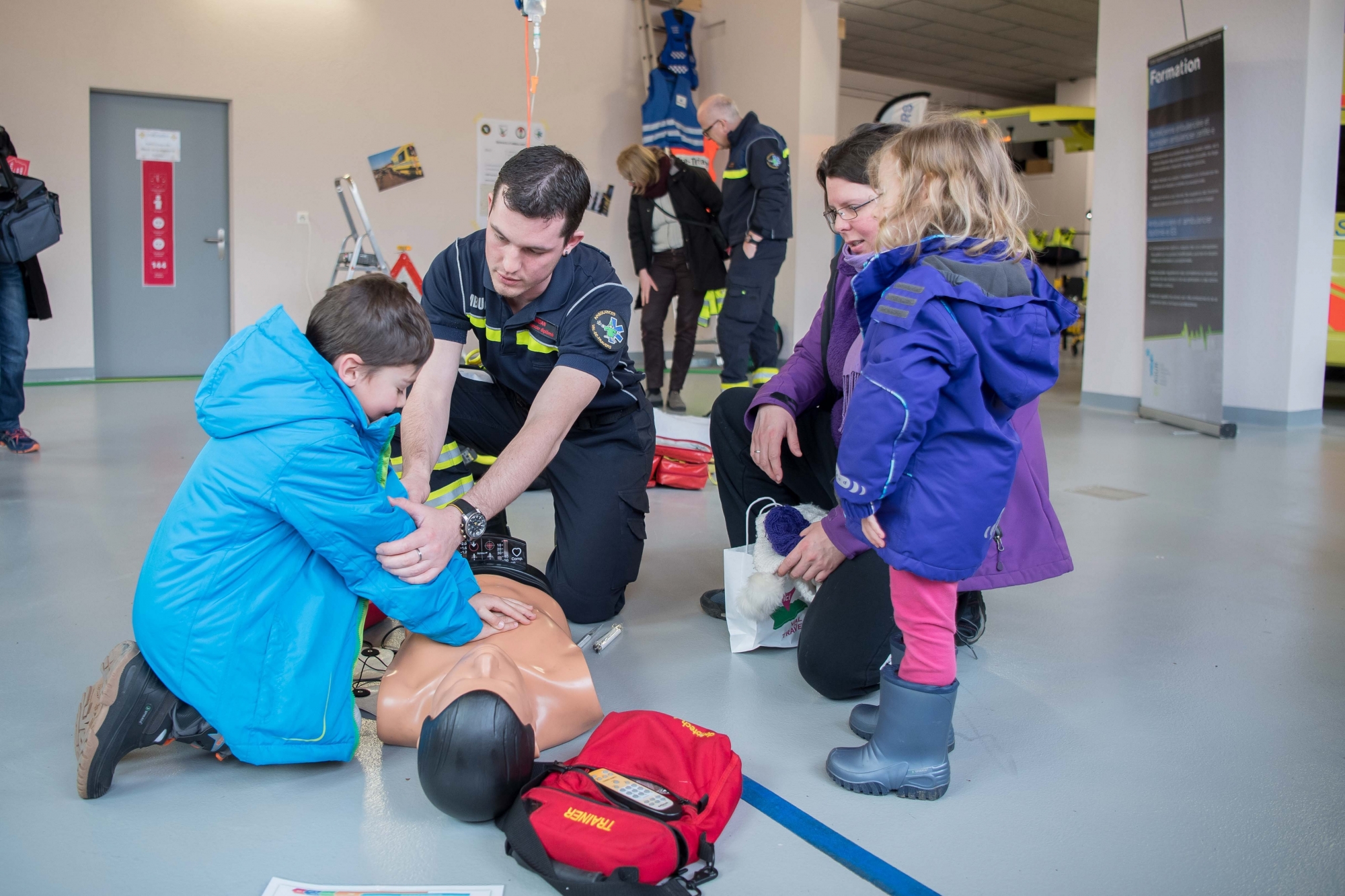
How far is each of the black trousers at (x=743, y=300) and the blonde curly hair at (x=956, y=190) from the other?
3266mm

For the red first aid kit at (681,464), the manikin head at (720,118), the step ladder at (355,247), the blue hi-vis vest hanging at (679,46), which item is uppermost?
the blue hi-vis vest hanging at (679,46)

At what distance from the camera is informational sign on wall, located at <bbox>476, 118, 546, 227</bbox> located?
8148 mm

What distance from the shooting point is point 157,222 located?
24.1ft

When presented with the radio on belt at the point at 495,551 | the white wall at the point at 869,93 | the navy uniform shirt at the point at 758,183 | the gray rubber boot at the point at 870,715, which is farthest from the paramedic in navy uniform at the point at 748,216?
the white wall at the point at 869,93

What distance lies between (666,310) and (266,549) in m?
4.69

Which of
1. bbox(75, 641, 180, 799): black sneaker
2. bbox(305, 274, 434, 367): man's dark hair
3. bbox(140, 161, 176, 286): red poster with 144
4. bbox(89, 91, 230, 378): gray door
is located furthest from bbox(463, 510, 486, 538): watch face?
bbox(140, 161, 176, 286): red poster with 144

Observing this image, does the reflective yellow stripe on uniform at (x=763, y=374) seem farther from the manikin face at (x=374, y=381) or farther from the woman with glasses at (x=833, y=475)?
the manikin face at (x=374, y=381)

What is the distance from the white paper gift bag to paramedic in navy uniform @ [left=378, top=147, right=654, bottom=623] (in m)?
0.36

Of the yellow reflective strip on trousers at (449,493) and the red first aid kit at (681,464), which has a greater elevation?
the yellow reflective strip on trousers at (449,493)

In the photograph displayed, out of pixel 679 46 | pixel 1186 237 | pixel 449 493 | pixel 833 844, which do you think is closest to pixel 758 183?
pixel 1186 237

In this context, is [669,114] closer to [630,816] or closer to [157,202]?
[157,202]

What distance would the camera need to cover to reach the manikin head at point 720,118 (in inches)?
195

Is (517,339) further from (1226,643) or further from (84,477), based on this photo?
(84,477)

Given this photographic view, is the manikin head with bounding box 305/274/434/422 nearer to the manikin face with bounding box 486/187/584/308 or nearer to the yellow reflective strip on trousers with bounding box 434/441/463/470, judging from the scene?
the manikin face with bounding box 486/187/584/308
